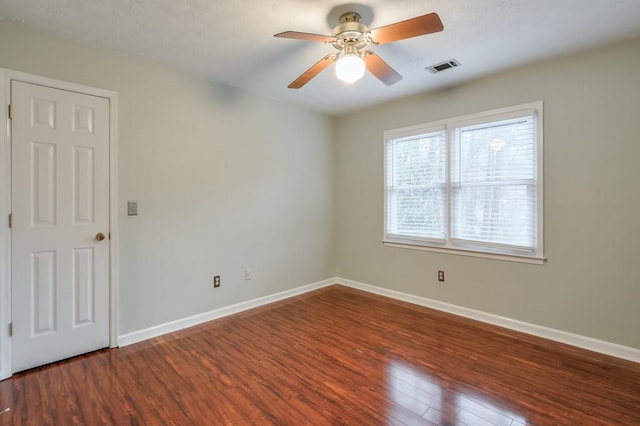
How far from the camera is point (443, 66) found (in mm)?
2939

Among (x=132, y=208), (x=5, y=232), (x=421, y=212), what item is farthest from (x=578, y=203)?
(x=5, y=232)

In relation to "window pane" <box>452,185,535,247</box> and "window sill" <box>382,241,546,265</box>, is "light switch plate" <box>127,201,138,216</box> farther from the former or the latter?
"window pane" <box>452,185,535,247</box>

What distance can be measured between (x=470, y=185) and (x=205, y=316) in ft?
10.3

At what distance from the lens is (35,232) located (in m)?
2.33

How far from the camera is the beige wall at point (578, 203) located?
97.8 inches

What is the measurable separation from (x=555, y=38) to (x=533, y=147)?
0.92 metres

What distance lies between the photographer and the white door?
2.26 m

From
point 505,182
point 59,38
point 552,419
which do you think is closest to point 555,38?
point 505,182

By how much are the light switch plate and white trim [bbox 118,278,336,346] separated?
3.50 feet

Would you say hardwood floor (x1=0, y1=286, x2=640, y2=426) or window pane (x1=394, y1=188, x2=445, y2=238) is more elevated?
window pane (x1=394, y1=188, x2=445, y2=238)

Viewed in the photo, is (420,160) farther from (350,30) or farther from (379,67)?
(350,30)

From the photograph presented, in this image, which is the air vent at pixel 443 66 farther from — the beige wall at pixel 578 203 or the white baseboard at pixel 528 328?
the white baseboard at pixel 528 328

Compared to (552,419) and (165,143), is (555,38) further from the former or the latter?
(165,143)

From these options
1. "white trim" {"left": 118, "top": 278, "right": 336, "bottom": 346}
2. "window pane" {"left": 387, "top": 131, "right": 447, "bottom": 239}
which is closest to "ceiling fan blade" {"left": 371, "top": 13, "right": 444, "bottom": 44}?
"window pane" {"left": 387, "top": 131, "right": 447, "bottom": 239}
